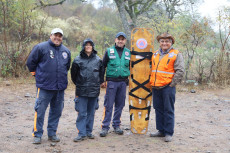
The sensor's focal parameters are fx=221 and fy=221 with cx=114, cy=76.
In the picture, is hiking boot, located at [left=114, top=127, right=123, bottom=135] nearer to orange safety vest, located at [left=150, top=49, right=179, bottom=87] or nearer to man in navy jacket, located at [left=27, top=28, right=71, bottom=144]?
orange safety vest, located at [left=150, top=49, right=179, bottom=87]

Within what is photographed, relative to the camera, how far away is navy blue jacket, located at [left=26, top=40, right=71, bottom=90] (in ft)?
11.1

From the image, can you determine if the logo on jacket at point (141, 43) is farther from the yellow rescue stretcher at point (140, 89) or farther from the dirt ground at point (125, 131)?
the dirt ground at point (125, 131)

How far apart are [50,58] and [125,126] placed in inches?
88.0

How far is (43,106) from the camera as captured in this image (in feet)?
11.4

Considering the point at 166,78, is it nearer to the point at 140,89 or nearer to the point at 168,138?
the point at 140,89

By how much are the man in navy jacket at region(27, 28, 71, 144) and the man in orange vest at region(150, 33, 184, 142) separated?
1.57m

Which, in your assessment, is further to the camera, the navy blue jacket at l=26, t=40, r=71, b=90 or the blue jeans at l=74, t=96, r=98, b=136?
the blue jeans at l=74, t=96, r=98, b=136

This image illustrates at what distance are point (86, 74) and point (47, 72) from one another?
0.62 m

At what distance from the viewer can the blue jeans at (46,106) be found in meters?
3.44

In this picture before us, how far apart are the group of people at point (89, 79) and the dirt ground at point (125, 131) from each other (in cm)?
22

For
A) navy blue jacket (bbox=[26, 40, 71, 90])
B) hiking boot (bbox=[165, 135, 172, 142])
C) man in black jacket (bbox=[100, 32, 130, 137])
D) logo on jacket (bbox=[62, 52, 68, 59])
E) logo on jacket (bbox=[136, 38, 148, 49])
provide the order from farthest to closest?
1. logo on jacket (bbox=[136, 38, 148, 49])
2. man in black jacket (bbox=[100, 32, 130, 137])
3. hiking boot (bbox=[165, 135, 172, 142])
4. logo on jacket (bbox=[62, 52, 68, 59])
5. navy blue jacket (bbox=[26, 40, 71, 90])

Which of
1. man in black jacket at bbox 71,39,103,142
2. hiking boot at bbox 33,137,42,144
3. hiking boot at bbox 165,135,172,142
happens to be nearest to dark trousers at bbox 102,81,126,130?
man in black jacket at bbox 71,39,103,142

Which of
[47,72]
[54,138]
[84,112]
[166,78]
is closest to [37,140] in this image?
[54,138]

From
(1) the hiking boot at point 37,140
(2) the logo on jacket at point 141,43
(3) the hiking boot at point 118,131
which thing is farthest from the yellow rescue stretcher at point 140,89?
(1) the hiking boot at point 37,140
